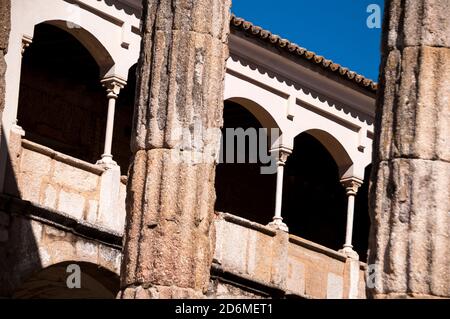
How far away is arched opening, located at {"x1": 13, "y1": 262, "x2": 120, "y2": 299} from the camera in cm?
2577

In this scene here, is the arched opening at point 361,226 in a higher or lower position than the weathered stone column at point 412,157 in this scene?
higher

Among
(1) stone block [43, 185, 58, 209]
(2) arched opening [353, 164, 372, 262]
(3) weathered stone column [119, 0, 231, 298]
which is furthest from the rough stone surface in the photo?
(2) arched opening [353, 164, 372, 262]

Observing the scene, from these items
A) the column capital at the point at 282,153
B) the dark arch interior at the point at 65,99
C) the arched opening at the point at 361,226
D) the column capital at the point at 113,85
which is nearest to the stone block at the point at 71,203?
the column capital at the point at 113,85

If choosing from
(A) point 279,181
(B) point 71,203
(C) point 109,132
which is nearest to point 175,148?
(B) point 71,203

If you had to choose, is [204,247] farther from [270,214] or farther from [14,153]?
[270,214]

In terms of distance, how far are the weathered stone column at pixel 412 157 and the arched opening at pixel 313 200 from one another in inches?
607

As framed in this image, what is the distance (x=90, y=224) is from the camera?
25609mm

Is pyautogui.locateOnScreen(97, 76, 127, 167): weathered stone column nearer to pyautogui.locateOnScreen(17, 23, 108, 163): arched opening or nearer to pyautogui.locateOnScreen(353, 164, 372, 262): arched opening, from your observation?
pyautogui.locateOnScreen(17, 23, 108, 163): arched opening

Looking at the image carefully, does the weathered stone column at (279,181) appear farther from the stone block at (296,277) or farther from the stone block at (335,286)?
the stone block at (335,286)

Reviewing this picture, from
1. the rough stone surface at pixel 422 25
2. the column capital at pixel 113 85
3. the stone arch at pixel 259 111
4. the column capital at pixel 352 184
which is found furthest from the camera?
the column capital at pixel 352 184

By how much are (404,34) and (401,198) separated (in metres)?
1.42

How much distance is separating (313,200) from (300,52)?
4.90m

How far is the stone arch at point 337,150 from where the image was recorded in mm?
30578

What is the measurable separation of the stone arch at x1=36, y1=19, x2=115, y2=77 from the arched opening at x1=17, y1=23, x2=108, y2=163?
1.49m
